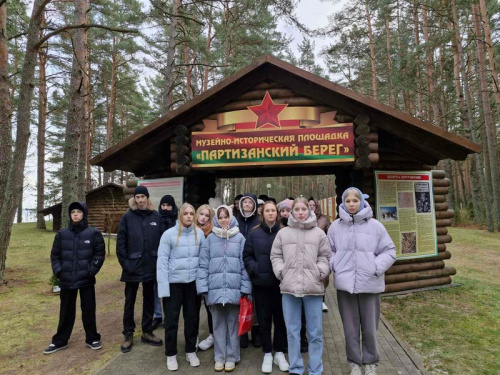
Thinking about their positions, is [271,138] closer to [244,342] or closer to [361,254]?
[361,254]

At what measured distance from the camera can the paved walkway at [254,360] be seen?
360 centimetres

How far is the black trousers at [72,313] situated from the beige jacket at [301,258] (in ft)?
9.00

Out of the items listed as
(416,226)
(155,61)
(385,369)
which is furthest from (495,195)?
(155,61)

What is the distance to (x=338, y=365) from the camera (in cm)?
372

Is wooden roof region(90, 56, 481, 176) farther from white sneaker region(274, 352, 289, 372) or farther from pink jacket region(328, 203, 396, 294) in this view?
white sneaker region(274, 352, 289, 372)

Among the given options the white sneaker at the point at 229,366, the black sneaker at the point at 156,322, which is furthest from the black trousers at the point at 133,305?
the white sneaker at the point at 229,366

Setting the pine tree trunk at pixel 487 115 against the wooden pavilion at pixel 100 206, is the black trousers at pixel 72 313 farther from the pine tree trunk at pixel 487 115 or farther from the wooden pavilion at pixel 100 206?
the pine tree trunk at pixel 487 115

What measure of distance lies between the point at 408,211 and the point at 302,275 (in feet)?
14.4

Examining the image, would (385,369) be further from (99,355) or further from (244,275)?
(99,355)

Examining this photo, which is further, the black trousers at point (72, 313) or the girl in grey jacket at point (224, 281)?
the black trousers at point (72, 313)

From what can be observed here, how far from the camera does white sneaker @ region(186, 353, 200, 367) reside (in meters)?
3.73

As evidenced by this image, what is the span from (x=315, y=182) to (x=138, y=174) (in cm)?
4095

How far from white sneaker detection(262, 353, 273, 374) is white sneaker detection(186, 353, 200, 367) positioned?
815 mm

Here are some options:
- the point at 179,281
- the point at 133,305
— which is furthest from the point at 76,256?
the point at 179,281
